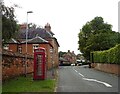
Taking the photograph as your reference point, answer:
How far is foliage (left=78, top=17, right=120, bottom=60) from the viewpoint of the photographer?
83169 mm

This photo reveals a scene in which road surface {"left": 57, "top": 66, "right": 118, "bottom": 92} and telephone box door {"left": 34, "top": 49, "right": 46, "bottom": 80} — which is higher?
telephone box door {"left": 34, "top": 49, "right": 46, "bottom": 80}

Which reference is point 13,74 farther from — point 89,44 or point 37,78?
point 89,44

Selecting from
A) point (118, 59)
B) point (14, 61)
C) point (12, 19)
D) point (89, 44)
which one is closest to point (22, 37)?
point (89, 44)

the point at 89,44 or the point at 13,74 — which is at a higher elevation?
the point at 89,44

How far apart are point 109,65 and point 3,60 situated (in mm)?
25492

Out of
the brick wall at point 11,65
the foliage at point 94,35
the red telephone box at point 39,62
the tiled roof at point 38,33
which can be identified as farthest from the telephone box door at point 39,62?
the tiled roof at point 38,33

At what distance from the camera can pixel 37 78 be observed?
28.9m

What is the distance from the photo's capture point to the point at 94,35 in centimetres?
8631

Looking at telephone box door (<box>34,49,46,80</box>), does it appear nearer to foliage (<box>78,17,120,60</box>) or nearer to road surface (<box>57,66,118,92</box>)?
road surface (<box>57,66,118,92</box>)

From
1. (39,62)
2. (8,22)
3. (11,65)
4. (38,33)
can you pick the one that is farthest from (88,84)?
(38,33)

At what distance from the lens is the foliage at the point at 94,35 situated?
83.2 metres

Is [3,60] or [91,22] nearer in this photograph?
[3,60]

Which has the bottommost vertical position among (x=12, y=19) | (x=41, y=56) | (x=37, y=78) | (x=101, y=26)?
(x=37, y=78)

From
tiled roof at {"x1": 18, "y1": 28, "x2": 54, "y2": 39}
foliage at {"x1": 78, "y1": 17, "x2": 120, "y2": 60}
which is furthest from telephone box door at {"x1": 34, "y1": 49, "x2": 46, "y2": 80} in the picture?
tiled roof at {"x1": 18, "y1": 28, "x2": 54, "y2": 39}
